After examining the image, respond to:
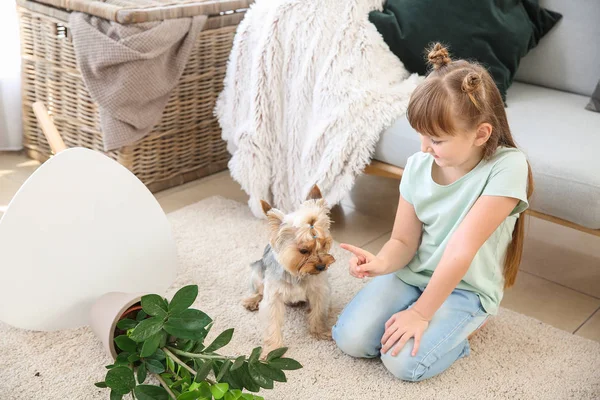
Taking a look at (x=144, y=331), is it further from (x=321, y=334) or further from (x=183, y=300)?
(x=321, y=334)

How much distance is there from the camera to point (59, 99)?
244cm

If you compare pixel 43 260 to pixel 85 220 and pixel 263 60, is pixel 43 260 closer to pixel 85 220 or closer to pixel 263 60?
pixel 85 220

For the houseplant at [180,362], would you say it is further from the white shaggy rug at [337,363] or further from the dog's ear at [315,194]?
the dog's ear at [315,194]

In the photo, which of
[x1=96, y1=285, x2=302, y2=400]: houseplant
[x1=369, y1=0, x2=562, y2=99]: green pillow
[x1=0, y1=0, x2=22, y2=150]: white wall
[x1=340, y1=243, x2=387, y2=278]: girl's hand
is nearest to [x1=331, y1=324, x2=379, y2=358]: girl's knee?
[x1=340, y1=243, x2=387, y2=278]: girl's hand

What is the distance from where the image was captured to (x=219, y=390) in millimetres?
1182

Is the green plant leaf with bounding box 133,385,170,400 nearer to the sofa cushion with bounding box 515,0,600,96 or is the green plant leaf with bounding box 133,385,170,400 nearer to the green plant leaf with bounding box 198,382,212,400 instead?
the green plant leaf with bounding box 198,382,212,400

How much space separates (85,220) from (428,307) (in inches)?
30.5

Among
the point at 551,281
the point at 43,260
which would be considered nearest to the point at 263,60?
the point at 43,260

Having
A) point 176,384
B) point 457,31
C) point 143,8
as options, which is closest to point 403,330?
point 176,384

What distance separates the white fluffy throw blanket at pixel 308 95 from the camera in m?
1.95

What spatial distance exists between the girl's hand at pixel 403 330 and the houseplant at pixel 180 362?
261 mm

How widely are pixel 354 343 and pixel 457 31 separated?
3.36 feet

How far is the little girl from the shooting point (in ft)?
4.50

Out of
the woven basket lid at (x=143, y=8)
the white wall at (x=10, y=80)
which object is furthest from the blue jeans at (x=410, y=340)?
the white wall at (x=10, y=80)
